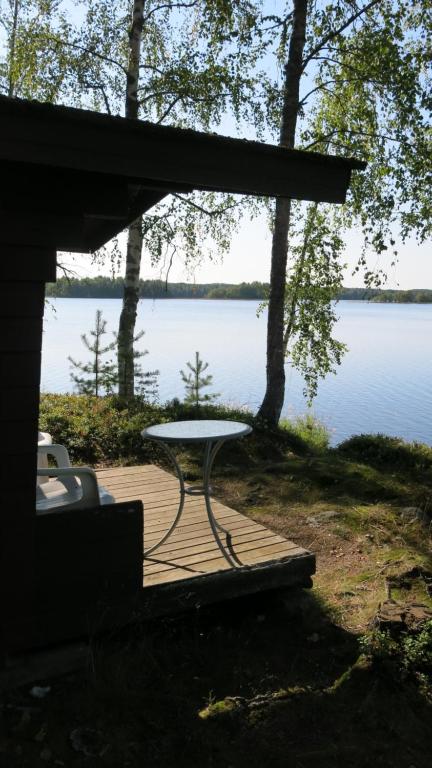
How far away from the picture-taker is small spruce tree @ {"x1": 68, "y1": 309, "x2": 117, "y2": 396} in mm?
10094

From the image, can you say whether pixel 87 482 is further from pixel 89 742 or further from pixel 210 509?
pixel 89 742

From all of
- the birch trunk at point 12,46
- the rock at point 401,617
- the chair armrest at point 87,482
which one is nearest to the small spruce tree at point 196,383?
the birch trunk at point 12,46

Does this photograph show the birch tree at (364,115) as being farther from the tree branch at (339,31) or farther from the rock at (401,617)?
the rock at (401,617)

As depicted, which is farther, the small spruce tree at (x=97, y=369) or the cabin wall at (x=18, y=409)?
the small spruce tree at (x=97, y=369)

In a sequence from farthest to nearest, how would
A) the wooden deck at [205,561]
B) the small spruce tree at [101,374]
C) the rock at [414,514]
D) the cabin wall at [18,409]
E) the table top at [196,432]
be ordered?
the small spruce tree at [101,374]
the rock at [414,514]
the table top at [196,432]
the wooden deck at [205,561]
the cabin wall at [18,409]

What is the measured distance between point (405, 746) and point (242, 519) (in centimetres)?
184

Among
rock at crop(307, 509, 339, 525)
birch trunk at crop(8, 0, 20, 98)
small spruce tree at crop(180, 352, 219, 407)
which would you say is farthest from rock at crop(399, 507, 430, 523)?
birch trunk at crop(8, 0, 20, 98)

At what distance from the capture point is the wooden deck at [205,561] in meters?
3.21

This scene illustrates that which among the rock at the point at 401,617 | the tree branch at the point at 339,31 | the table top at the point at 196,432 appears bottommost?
the rock at the point at 401,617

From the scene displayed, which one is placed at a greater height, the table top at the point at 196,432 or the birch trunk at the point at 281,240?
the birch trunk at the point at 281,240

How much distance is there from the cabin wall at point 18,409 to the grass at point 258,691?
480 millimetres

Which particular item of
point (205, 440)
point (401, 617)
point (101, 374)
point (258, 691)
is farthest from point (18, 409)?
point (101, 374)

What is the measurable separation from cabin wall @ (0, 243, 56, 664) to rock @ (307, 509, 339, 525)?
3.28 metres

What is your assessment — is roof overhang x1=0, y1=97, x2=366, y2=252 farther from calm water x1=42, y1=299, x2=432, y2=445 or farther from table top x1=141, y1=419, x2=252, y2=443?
calm water x1=42, y1=299, x2=432, y2=445
